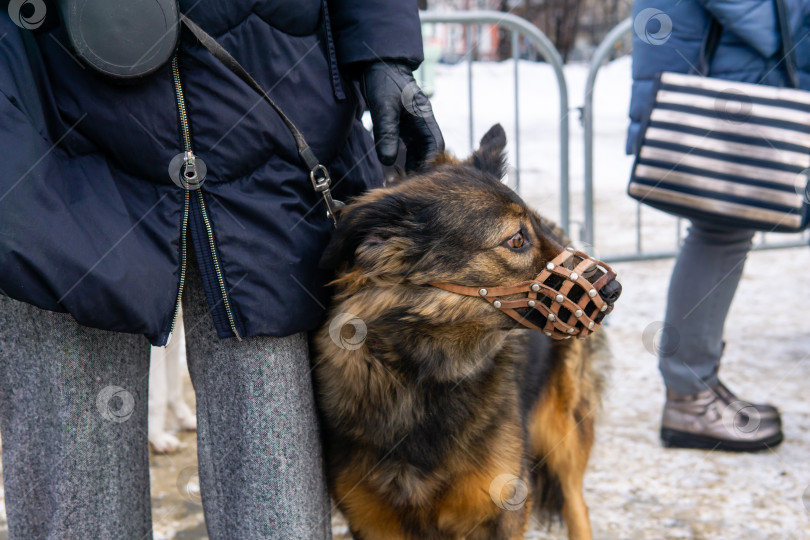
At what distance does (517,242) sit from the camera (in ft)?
6.80

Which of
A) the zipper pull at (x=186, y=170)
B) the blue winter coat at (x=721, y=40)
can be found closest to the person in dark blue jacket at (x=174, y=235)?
the zipper pull at (x=186, y=170)

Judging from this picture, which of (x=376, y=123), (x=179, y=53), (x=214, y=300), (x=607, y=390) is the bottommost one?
(x=607, y=390)

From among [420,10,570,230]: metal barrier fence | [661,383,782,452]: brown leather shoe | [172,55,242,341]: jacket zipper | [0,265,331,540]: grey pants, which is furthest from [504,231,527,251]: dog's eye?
[420,10,570,230]: metal barrier fence

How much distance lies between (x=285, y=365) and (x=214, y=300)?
0.87 ft

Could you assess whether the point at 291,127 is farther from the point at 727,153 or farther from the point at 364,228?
the point at 727,153

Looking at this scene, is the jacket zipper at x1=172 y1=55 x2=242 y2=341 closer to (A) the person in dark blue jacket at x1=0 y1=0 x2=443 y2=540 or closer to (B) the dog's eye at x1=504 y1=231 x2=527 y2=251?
(A) the person in dark blue jacket at x1=0 y1=0 x2=443 y2=540

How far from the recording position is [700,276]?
327 cm

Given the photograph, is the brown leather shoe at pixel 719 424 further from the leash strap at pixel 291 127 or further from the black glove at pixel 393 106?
the leash strap at pixel 291 127

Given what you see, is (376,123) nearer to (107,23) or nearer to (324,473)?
(107,23)

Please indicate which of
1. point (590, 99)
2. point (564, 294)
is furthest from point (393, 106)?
point (590, 99)

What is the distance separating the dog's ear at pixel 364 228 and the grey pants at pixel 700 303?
1.75 m

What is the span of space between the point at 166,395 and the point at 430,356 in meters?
2.10

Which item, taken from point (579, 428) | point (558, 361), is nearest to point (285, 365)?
point (558, 361)

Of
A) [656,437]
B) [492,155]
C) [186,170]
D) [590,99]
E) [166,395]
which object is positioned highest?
[186,170]
